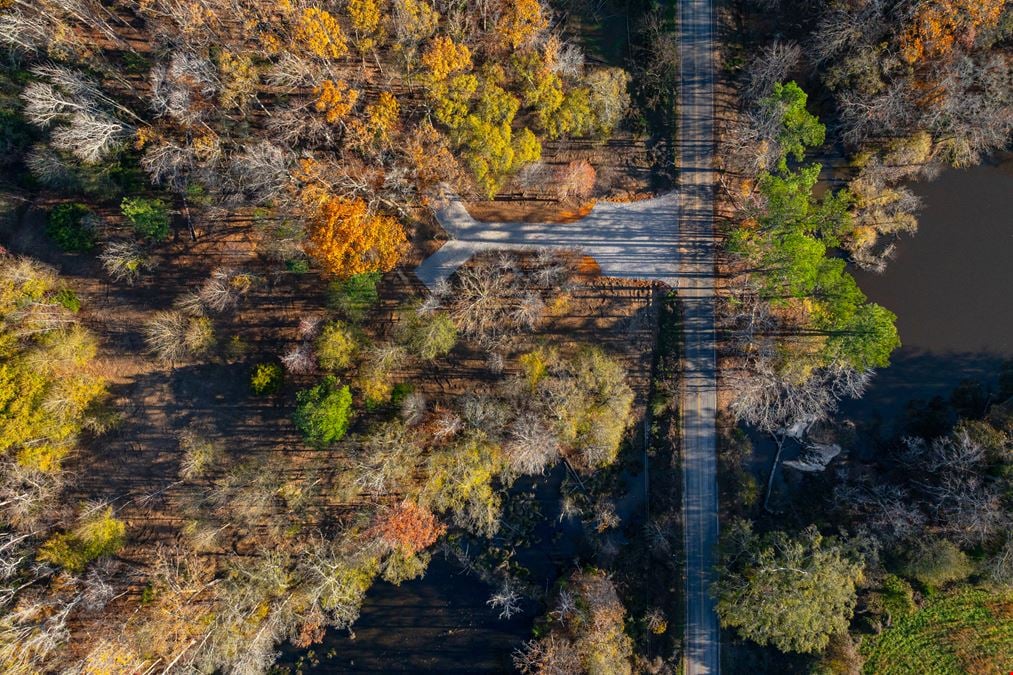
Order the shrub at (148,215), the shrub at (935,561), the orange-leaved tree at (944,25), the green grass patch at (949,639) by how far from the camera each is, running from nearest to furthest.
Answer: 1. the orange-leaved tree at (944,25)
2. the shrub at (935,561)
3. the shrub at (148,215)
4. the green grass patch at (949,639)

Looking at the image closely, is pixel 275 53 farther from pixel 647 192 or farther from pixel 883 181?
pixel 883 181

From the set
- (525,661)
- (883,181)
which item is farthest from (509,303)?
(883,181)

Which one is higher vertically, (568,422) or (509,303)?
(509,303)

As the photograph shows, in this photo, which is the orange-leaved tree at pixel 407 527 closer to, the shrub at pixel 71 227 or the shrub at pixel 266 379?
the shrub at pixel 266 379

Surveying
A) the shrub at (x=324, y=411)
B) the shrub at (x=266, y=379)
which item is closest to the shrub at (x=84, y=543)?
the shrub at (x=266, y=379)

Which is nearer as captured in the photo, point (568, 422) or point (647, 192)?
point (568, 422)

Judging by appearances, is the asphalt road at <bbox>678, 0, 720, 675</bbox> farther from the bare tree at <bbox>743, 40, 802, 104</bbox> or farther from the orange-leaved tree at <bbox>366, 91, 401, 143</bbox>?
the orange-leaved tree at <bbox>366, 91, 401, 143</bbox>

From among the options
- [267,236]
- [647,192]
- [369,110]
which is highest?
[369,110]
